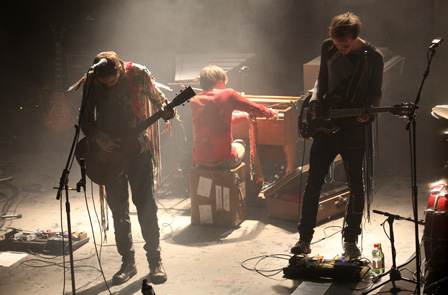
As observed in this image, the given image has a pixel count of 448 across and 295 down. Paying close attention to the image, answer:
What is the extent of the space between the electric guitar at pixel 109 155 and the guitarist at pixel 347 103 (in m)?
1.29

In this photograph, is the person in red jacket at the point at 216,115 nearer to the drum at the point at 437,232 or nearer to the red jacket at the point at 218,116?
the red jacket at the point at 218,116

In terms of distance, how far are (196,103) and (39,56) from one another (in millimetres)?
6121

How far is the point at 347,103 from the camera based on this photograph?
14.3 feet

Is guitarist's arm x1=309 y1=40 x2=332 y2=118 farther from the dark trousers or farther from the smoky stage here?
the dark trousers

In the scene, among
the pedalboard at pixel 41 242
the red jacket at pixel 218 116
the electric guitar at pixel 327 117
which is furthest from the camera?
the red jacket at pixel 218 116

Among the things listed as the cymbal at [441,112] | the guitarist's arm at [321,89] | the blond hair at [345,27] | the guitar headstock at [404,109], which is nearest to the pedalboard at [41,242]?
the guitarist's arm at [321,89]

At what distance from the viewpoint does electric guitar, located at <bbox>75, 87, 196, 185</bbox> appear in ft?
14.4

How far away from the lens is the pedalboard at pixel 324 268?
4293mm

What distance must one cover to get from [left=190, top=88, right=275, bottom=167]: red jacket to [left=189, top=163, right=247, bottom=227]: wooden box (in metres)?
0.15

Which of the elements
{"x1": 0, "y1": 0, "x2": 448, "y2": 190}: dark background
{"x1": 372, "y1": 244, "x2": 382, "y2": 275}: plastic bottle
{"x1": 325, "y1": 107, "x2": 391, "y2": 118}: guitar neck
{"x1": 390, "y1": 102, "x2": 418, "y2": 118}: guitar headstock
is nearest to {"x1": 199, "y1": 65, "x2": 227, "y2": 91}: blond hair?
{"x1": 0, "y1": 0, "x2": 448, "y2": 190}: dark background

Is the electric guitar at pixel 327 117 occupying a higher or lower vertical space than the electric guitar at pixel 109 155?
higher

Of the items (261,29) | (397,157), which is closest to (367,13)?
(261,29)

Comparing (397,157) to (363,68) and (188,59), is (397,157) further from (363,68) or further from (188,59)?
(363,68)

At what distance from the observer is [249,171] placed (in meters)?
6.45
